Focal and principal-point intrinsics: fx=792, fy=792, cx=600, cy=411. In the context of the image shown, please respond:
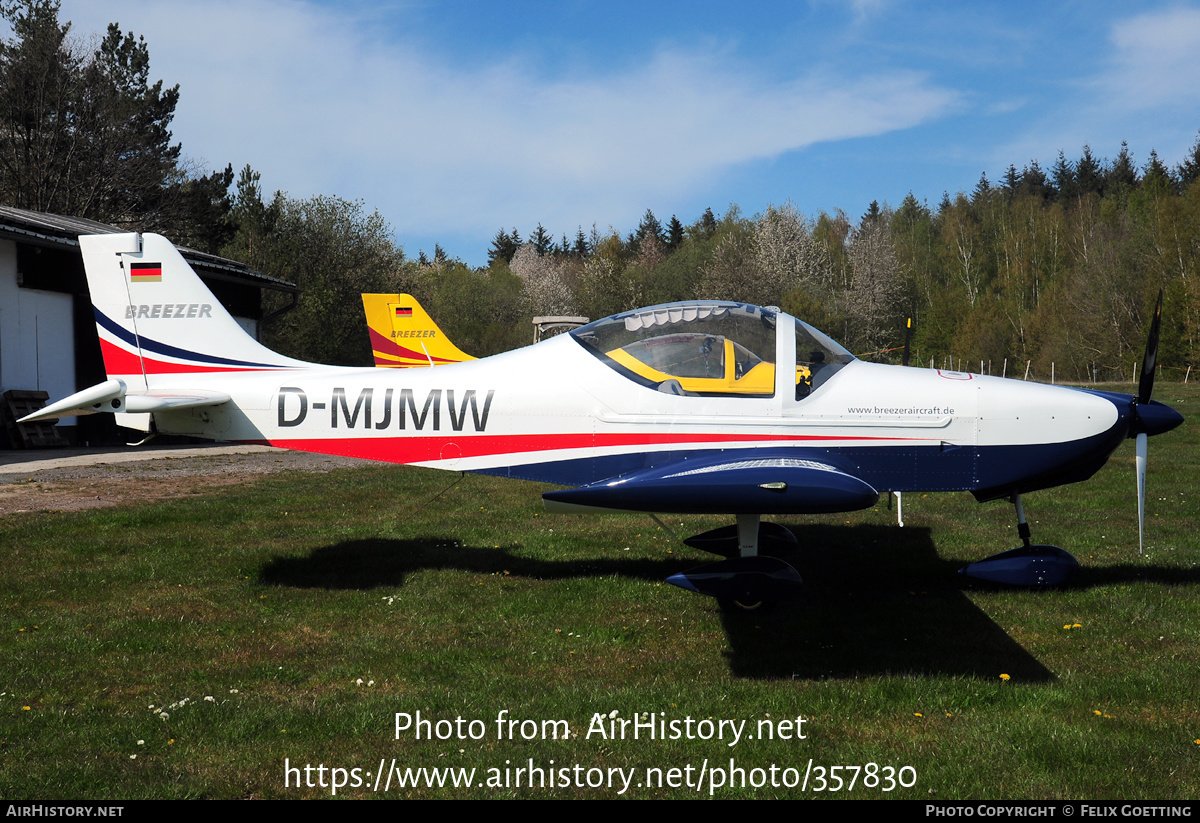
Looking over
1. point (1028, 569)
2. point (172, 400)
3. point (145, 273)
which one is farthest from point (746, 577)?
point (145, 273)

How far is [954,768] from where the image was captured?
12.0 ft

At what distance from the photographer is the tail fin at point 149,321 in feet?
22.8

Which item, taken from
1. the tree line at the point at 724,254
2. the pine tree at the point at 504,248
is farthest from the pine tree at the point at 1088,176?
the pine tree at the point at 504,248

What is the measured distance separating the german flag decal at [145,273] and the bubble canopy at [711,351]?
4.04m

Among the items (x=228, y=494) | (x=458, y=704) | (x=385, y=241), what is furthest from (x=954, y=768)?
(x=385, y=241)

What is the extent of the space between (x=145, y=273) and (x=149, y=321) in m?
0.44

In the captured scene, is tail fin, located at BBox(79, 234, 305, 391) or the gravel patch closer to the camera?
tail fin, located at BBox(79, 234, 305, 391)

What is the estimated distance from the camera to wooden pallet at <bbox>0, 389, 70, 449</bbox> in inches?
631

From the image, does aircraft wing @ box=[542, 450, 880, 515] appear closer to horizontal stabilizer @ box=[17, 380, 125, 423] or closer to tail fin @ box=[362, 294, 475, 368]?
horizontal stabilizer @ box=[17, 380, 125, 423]

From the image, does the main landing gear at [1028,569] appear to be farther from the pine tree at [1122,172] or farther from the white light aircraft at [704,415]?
the pine tree at [1122,172]

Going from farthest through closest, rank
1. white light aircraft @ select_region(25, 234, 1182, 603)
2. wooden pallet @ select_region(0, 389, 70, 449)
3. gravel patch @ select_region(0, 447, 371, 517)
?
1. wooden pallet @ select_region(0, 389, 70, 449)
2. gravel patch @ select_region(0, 447, 371, 517)
3. white light aircraft @ select_region(25, 234, 1182, 603)

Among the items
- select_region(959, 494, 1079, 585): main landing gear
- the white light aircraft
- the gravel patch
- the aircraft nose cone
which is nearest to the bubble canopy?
the white light aircraft

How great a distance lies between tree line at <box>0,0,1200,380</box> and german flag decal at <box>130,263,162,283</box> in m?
10.0
